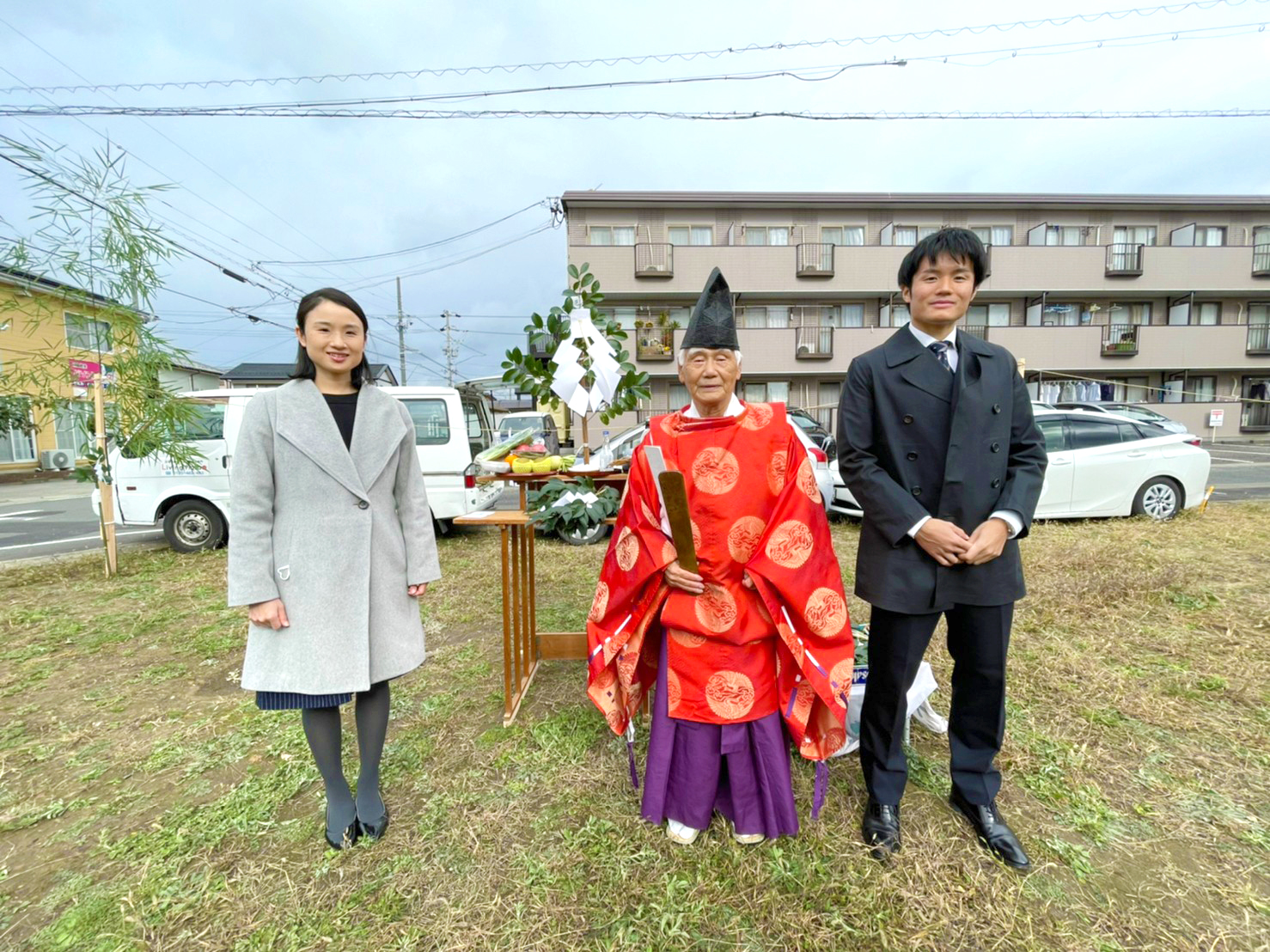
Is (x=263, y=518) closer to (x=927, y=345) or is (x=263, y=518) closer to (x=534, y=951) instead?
(x=534, y=951)

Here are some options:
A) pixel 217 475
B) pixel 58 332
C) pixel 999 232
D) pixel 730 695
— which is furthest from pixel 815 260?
pixel 730 695

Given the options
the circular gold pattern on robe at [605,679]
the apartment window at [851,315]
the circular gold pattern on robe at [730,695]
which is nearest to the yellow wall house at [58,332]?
the circular gold pattern on robe at [605,679]

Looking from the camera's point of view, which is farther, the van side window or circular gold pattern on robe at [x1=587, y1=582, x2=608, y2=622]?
the van side window

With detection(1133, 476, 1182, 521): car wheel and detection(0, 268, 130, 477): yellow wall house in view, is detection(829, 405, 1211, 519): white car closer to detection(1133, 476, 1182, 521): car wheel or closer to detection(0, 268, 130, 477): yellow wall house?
detection(1133, 476, 1182, 521): car wheel

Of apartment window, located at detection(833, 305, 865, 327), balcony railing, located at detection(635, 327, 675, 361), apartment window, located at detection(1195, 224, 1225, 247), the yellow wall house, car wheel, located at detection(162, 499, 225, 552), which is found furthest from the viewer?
apartment window, located at detection(1195, 224, 1225, 247)

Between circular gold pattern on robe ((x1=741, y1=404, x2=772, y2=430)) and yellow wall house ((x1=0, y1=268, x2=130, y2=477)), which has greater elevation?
yellow wall house ((x1=0, y1=268, x2=130, y2=477))

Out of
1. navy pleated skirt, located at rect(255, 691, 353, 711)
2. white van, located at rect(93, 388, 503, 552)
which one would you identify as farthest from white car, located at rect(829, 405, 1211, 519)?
navy pleated skirt, located at rect(255, 691, 353, 711)

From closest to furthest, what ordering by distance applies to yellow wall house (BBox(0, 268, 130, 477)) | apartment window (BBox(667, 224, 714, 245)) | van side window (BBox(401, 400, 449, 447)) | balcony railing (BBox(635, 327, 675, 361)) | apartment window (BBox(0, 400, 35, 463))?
yellow wall house (BBox(0, 268, 130, 477)), van side window (BBox(401, 400, 449, 447)), apartment window (BBox(0, 400, 35, 463)), balcony railing (BBox(635, 327, 675, 361)), apartment window (BBox(667, 224, 714, 245))

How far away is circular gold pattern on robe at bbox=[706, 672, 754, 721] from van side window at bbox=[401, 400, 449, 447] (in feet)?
17.7

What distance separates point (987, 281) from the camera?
1655cm

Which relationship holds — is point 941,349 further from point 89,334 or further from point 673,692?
point 89,334

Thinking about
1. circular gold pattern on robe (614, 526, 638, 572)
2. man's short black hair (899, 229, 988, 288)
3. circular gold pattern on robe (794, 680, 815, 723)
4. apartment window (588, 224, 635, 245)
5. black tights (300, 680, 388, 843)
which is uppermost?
apartment window (588, 224, 635, 245)

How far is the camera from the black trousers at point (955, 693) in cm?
176

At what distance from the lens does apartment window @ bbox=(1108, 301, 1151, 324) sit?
18.4 m
